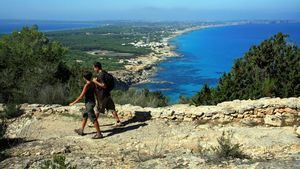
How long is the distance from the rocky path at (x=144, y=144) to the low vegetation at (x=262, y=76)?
14.1 ft

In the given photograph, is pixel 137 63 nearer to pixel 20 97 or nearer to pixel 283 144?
pixel 20 97

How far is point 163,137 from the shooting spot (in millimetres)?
9523

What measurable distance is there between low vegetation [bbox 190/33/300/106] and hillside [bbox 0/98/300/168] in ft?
11.4

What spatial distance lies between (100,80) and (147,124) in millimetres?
1908

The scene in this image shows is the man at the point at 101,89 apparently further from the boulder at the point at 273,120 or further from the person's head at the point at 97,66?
the boulder at the point at 273,120

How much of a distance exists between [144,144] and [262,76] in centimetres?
870

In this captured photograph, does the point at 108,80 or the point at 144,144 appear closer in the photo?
the point at 144,144

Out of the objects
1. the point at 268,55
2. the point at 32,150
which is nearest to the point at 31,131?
the point at 32,150

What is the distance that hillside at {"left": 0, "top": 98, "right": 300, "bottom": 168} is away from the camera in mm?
7594

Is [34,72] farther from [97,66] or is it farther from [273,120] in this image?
[273,120]

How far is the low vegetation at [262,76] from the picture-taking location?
14.6 meters

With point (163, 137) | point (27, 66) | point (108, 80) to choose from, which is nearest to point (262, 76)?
point (163, 137)

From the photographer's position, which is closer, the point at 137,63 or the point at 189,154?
the point at 189,154

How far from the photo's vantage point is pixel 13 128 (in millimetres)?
11094
